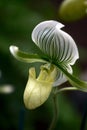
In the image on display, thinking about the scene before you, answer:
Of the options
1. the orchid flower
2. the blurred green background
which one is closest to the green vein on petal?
the orchid flower

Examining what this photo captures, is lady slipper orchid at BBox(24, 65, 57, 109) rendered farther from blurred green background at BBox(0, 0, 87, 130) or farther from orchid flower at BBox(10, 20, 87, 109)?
blurred green background at BBox(0, 0, 87, 130)

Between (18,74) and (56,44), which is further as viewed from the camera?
(18,74)

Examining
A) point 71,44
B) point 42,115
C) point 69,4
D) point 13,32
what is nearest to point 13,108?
point 42,115

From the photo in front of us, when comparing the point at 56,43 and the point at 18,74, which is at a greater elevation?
the point at 18,74

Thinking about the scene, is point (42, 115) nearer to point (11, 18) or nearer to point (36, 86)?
point (11, 18)

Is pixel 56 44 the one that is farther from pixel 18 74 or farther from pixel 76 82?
pixel 18 74

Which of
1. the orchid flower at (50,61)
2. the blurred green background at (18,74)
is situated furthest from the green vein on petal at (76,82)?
the blurred green background at (18,74)

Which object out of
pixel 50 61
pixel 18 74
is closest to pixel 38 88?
pixel 50 61

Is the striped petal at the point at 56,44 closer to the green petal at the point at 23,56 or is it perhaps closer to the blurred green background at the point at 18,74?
the green petal at the point at 23,56
